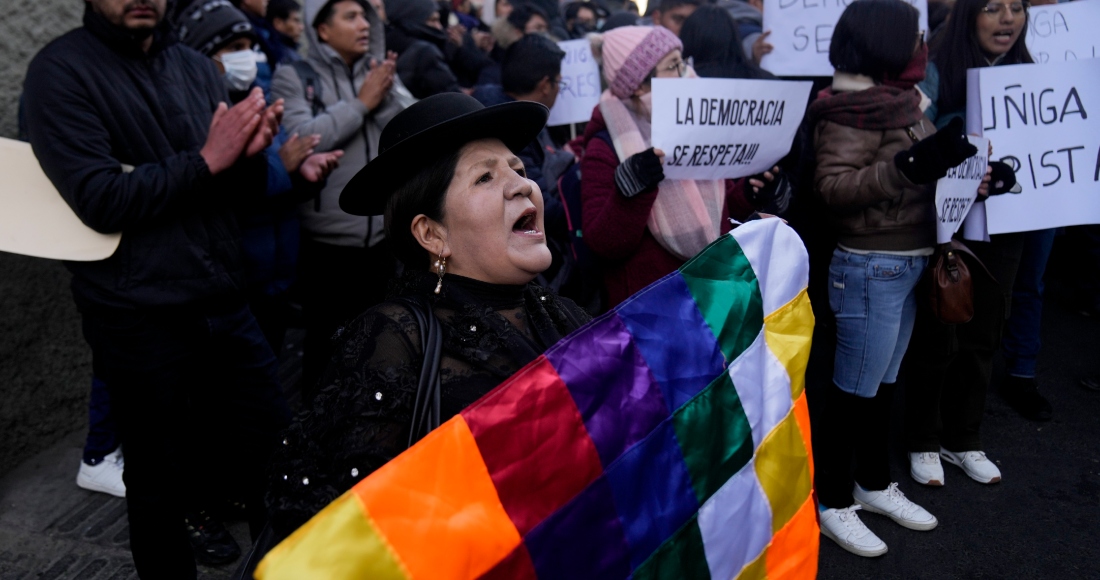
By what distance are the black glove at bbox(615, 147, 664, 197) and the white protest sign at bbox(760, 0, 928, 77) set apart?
2.15m

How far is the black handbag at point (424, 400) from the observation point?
63.4 inches

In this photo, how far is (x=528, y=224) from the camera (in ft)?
6.41

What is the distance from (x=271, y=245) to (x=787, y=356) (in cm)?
253

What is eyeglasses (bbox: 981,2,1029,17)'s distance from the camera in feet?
11.7

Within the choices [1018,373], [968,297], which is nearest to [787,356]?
[968,297]

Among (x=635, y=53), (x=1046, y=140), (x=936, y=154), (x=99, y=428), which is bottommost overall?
(x=99, y=428)

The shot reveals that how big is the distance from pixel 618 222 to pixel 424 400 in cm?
157

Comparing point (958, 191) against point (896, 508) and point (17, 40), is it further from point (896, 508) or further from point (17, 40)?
point (17, 40)

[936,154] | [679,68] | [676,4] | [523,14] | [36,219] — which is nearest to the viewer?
[36,219]

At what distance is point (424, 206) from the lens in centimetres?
189

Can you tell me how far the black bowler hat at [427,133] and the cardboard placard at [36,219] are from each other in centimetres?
115

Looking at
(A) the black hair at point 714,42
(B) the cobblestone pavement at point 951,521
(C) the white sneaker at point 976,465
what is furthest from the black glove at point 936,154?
(C) the white sneaker at point 976,465

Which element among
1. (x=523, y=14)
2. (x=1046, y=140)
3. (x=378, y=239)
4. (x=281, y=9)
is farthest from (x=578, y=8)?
(x=1046, y=140)

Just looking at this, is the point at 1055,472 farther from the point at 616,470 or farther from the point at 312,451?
the point at 312,451
